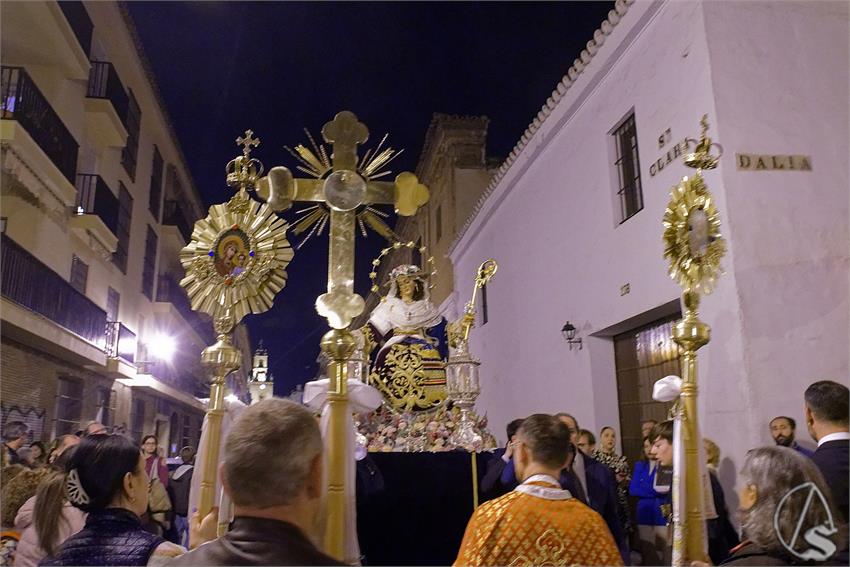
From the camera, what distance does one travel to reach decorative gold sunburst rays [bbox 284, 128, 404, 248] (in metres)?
3.72

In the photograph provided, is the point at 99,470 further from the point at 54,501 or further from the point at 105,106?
the point at 105,106

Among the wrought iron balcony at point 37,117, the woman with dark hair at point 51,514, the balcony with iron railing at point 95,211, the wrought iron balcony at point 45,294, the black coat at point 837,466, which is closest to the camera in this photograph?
the woman with dark hair at point 51,514

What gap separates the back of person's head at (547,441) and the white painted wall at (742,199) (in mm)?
2948

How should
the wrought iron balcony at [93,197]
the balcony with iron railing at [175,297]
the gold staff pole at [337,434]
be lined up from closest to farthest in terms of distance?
1. the gold staff pole at [337,434]
2. the wrought iron balcony at [93,197]
3. the balcony with iron railing at [175,297]

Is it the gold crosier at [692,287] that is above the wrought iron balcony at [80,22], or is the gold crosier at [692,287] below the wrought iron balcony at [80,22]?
below

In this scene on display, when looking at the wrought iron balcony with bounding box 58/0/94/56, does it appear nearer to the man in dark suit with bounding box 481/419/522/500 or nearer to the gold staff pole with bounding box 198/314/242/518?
the gold staff pole with bounding box 198/314/242/518

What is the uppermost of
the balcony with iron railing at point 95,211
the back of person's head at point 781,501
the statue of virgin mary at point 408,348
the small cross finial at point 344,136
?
the balcony with iron railing at point 95,211

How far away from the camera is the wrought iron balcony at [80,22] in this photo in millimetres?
10734

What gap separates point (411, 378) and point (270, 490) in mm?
3337

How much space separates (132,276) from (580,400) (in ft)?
36.6

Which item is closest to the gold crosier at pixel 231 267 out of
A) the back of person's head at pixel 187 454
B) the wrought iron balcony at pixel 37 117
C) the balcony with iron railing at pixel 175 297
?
the back of person's head at pixel 187 454

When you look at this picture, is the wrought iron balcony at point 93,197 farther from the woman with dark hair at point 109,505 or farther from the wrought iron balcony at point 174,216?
the woman with dark hair at point 109,505

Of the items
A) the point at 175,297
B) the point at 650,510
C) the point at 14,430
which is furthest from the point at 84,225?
the point at 650,510

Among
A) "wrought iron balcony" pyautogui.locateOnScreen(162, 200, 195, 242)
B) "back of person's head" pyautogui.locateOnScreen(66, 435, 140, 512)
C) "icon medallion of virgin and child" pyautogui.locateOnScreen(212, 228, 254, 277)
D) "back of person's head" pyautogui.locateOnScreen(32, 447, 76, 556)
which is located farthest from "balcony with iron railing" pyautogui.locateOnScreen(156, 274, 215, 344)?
"back of person's head" pyautogui.locateOnScreen(66, 435, 140, 512)
